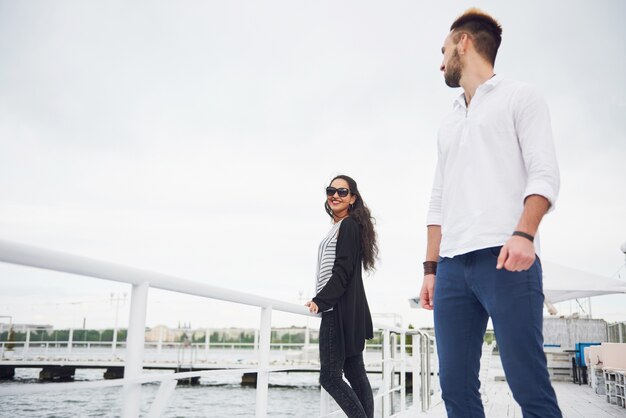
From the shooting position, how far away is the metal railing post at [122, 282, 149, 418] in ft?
3.76

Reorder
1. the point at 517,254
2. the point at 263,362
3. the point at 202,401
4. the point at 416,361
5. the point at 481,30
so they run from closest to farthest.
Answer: the point at 517,254 < the point at 481,30 < the point at 263,362 < the point at 416,361 < the point at 202,401

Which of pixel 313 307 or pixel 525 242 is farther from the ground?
pixel 525 242

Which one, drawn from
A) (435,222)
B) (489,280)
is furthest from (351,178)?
(489,280)

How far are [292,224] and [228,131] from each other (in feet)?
57.2

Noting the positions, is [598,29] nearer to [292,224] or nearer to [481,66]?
[481,66]

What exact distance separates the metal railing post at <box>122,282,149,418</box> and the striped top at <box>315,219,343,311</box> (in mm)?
1194

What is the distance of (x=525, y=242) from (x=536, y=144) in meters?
0.27

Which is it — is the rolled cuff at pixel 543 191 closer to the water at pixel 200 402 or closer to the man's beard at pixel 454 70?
the man's beard at pixel 454 70

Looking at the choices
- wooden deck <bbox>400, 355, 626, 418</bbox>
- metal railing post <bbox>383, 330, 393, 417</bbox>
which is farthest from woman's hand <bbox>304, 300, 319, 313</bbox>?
wooden deck <bbox>400, 355, 626, 418</bbox>

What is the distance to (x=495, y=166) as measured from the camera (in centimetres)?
127

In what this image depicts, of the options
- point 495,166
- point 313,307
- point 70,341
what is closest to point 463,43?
point 495,166

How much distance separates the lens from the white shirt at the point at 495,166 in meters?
1.20

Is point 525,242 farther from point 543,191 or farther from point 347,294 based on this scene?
point 347,294

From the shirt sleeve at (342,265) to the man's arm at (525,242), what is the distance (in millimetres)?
1156
